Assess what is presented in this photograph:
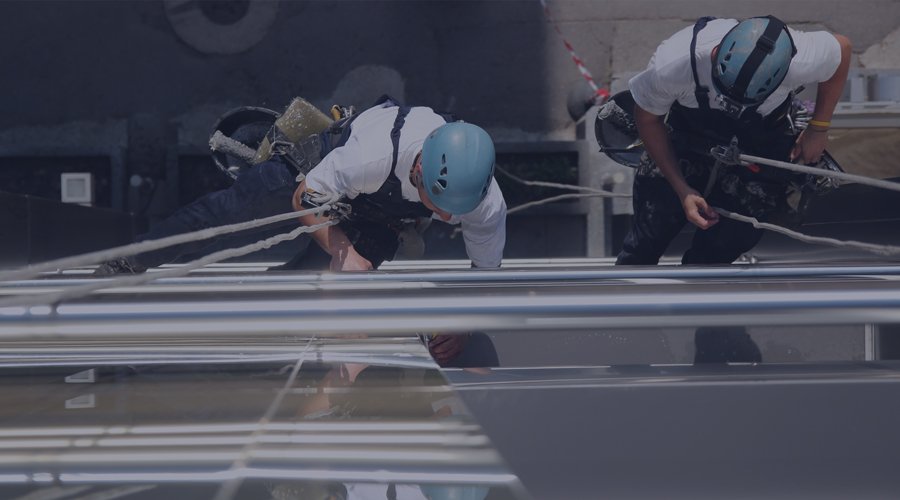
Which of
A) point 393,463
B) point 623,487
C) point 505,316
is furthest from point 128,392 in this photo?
point 623,487

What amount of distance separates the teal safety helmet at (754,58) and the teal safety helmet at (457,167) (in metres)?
0.85

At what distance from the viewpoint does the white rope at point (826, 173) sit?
78.8 inches

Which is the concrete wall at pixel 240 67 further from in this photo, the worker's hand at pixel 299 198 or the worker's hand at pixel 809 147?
the worker's hand at pixel 299 198

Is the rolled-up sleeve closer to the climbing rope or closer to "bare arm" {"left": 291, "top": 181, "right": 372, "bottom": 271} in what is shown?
"bare arm" {"left": 291, "top": 181, "right": 372, "bottom": 271}

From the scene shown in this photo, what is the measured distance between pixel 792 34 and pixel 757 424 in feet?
6.63

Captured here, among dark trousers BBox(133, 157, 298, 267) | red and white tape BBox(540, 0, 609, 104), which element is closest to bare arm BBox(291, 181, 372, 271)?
dark trousers BBox(133, 157, 298, 267)

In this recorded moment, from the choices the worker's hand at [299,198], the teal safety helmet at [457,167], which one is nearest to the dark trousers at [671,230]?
the teal safety helmet at [457,167]

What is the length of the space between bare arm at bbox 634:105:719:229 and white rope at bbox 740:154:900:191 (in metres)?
0.23

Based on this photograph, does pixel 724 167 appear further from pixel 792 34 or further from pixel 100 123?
pixel 100 123

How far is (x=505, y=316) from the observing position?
3.05ft

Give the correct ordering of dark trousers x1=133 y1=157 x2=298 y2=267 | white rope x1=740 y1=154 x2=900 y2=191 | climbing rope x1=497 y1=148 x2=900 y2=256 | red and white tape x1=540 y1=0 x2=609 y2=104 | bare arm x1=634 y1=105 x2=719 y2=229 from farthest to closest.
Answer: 1. red and white tape x1=540 y1=0 x2=609 y2=104
2. dark trousers x1=133 y1=157 x2=298 y2=267
3. bare arm x1=634 y1=105 x2=719 y2=229
4. white rope x1=740 y1=154 x2=900 y2=191
5. climbing rope x1=497 y1=148 x2=900 y2=256

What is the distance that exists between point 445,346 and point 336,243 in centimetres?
62

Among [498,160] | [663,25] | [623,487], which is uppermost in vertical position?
[663,25]

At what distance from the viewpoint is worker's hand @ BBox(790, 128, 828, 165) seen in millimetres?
2879
